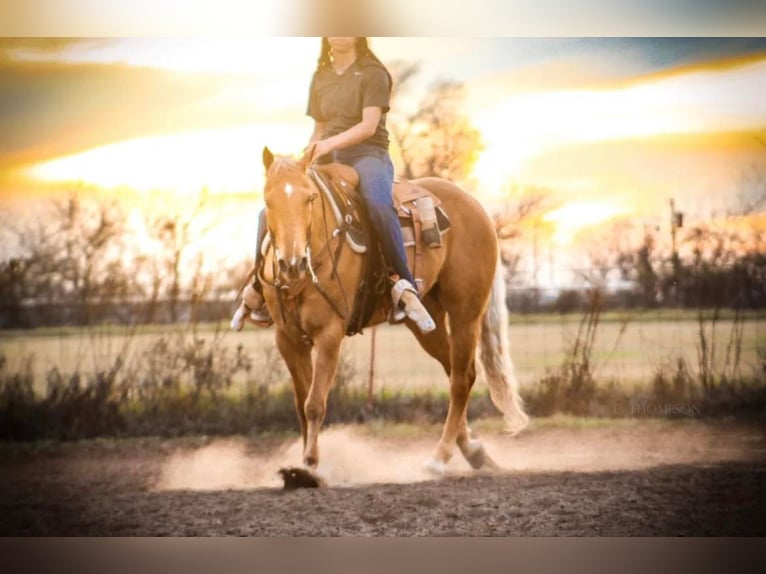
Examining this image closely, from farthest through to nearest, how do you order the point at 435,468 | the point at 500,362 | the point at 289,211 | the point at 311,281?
the point at 500,362
the point at 435,468
the point at 311,281
the point at 289,211

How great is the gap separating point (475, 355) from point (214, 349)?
146cm

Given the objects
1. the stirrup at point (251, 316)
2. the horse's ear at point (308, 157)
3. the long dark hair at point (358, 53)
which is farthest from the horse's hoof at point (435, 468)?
the long dark hair at point (358, 53)

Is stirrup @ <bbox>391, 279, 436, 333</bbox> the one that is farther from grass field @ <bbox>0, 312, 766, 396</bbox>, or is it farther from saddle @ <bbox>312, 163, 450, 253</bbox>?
grass field @ <bbox>0, 312, 766, 396</bbox>

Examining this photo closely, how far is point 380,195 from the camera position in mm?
5504

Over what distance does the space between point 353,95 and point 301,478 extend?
6.77 feet

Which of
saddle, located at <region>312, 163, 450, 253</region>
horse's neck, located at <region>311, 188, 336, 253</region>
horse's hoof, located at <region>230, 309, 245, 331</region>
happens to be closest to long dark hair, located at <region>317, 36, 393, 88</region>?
saddle, located at <region>312, 163, 450, 253</region>

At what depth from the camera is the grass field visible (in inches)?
229

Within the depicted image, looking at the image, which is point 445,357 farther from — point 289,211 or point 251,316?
point 289,211

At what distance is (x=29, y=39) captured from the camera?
19.0 ft

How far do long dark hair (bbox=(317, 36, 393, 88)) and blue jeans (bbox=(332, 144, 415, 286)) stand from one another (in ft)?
1.41

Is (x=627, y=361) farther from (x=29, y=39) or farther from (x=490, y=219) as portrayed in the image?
(x=29, y=39)

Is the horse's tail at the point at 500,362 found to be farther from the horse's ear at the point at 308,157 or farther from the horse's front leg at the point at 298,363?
the horse's ear at the point at 308,157

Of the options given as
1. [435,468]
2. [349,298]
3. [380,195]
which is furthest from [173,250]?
[435,468]

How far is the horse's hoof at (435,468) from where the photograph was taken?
5.69m
